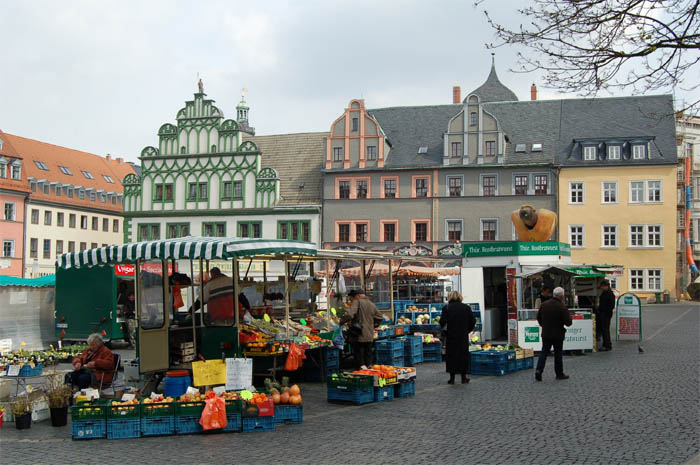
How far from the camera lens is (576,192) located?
48438 millimetres

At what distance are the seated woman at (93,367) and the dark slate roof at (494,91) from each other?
179 feet

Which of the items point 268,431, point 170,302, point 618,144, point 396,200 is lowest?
point 268,431

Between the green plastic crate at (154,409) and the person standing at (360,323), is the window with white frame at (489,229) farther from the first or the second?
the green plastic crate at (154,409)

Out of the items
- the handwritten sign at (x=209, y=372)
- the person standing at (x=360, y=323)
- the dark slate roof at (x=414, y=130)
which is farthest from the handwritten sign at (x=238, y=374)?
the dark slate roof at (x=414, y=130)

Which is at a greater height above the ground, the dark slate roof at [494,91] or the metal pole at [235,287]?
the dark slate roof at [494,91]

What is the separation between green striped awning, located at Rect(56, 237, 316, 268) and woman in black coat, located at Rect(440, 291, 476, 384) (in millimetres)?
2912

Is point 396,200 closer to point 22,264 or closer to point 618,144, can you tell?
point 618,144

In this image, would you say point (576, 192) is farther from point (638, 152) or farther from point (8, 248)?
point (8, 248)

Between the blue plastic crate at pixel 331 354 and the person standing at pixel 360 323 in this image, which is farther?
the blue plastic crate at pixel 331 354

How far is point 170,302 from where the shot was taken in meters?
12.5

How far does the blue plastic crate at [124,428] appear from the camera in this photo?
9.33 meters

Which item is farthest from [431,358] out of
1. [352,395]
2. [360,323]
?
[352,395]

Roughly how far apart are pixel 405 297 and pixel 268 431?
25.8m

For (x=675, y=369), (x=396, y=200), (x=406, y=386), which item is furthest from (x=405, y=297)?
(x=406, y=386)
